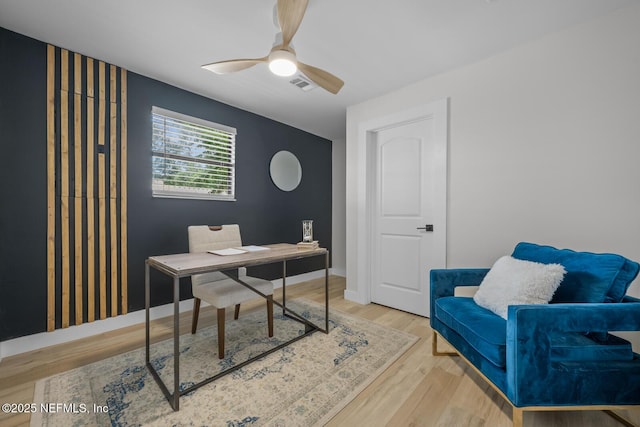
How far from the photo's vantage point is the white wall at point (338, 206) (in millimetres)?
4828

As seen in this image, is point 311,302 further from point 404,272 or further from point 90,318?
point 90,318

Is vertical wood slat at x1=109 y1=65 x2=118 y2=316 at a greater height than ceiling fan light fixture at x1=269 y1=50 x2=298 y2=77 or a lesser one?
lesser

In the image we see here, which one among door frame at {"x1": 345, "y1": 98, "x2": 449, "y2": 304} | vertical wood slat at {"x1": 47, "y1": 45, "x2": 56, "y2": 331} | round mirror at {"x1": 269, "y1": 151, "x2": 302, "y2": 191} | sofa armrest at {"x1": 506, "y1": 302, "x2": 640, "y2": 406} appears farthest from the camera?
round mirror at {"x1": 269, "y1": 151, "x2": 302, "y2": 191}

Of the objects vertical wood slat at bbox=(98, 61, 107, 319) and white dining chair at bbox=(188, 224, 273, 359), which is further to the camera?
vertical wood slat at bbox=(98, 61, 107, 319)

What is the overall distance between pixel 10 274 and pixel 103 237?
1.97 ft

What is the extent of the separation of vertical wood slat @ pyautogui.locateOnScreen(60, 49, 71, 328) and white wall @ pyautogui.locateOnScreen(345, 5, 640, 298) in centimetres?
325

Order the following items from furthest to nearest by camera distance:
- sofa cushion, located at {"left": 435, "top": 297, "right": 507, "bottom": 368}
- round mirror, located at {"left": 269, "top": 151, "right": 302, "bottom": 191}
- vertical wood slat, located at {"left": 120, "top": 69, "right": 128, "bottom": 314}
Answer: round mirror, located at {"left": 269, "top": 151, "right": 302, "bottom": 191} → vertical wood slat, located at {"left": 120, "top": 69, "right": 128, "bottom": 314} → sofa cushion, located at {"left": 435, "top": 297, "right": 507, "bottom": 368}

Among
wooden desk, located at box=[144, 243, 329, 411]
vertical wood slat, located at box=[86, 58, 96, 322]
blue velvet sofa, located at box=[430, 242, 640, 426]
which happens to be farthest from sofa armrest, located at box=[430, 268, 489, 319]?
vertical wood slat, located at box=[86, 58, 96, 322]

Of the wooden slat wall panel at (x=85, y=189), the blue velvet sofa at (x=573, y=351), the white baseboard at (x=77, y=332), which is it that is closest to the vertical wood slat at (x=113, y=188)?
the wooden slat wall panel at (x=85, y=189)

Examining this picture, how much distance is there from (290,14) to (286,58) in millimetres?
241

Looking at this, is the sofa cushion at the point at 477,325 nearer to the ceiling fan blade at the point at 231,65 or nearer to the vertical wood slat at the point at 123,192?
the ceiling fan blade at the point at 231,65

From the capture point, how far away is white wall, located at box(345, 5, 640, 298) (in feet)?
5.72

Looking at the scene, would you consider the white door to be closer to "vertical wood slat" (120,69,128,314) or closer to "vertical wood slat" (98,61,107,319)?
"vertical wood slat" (120,69,128,314)

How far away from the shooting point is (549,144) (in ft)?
6.65
